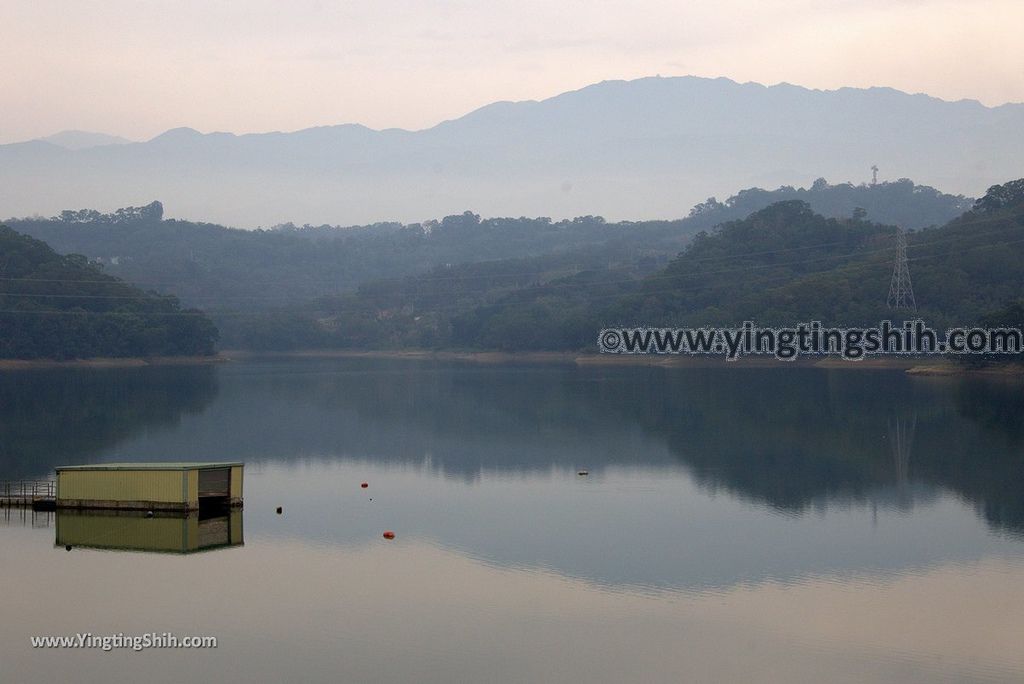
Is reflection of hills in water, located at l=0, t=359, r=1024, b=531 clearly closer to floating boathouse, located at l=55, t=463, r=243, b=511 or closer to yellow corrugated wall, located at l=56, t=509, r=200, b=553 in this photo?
floating boathouse, located at l=55, t=463, r=243, b=511

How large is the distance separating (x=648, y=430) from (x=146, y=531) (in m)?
30.3

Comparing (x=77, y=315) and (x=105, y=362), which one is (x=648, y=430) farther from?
(x=77, y=315)

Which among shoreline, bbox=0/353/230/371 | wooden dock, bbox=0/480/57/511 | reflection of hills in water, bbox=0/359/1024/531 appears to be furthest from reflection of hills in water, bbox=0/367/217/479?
shoreline, bbox=0/353/230/371

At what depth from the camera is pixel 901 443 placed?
49406mm

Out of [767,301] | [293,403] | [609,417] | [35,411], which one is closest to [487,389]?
[293,403]

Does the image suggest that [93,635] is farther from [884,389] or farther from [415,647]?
[884,389]

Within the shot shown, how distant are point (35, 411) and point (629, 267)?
134 metres

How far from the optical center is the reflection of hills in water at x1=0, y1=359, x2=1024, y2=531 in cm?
4097

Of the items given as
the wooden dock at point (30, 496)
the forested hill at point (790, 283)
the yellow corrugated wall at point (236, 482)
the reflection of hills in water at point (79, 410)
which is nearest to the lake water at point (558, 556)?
the reflection of hills in water at point (79, 410)

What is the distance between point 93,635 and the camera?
2159 cm

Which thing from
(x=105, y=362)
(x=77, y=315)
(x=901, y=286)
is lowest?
(x=105, y=362)

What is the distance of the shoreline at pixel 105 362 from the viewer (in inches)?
4673

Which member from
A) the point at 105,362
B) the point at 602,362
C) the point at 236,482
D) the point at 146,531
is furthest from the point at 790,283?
the point at 146,531

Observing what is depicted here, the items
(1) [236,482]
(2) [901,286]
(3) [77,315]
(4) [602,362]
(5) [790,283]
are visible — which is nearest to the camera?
(1) [236,482]
